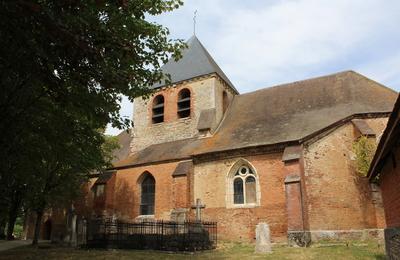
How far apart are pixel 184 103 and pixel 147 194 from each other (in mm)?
6885

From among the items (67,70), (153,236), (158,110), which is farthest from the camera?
(158,110)

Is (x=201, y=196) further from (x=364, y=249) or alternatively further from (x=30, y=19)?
(x=30, y=19)

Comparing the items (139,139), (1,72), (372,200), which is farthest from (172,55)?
(139,139)

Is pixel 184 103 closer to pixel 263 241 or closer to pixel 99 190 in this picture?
pixel 99 190

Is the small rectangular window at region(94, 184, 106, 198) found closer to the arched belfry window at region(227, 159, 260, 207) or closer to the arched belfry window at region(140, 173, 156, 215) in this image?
the arched belfry window at region(140, 173, 156, 215)

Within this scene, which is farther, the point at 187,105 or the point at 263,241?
the point at 187,105

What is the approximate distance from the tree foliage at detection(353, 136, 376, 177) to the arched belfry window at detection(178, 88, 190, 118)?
1123 cm

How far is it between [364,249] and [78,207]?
17937mm

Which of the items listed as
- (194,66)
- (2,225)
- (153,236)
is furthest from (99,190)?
(194,66)

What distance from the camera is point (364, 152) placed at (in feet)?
52.1

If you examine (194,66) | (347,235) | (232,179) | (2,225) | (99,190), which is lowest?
(347,235)

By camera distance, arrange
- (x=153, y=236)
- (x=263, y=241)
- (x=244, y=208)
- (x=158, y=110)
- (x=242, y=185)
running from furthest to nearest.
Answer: (x=158, y=110)
(x=242, y=185)
(x=244, y=208)
(x=153, y=236)
(x=263, y=241)

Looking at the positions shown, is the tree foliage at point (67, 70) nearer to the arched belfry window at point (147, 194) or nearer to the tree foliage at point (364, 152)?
the arched belfry window at point (147, 194)

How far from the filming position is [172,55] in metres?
10.6
